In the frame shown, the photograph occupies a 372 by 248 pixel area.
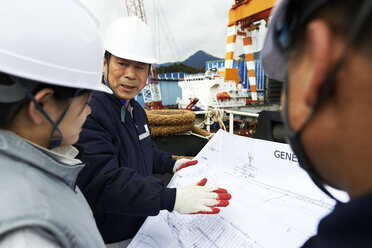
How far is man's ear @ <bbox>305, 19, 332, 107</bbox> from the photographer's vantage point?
271mm

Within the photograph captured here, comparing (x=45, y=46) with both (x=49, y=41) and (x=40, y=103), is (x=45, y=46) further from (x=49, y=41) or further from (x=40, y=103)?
(x=40, y=103)

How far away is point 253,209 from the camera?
0.80m

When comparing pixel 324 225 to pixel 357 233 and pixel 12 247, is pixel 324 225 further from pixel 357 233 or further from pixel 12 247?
pixel 12 247

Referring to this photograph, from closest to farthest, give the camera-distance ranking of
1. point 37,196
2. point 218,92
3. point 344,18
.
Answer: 1. point 344,18
2. point 37,196
3. point 218,92

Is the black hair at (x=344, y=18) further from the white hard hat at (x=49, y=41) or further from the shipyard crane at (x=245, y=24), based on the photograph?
the shipyard crane at (x=245, y=24)

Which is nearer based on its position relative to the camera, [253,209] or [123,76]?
[253,209]

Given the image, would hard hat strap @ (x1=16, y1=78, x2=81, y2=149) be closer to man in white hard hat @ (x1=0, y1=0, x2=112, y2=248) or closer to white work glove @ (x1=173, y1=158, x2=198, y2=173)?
man in white hard hat @ (x1=0, y1=0, x2=112, y2=248)

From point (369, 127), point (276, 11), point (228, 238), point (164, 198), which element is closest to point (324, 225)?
point (369, 127)

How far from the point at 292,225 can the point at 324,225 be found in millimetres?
440

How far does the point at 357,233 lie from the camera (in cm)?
26

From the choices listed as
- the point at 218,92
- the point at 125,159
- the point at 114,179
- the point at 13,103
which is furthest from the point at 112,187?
the point at 218,92

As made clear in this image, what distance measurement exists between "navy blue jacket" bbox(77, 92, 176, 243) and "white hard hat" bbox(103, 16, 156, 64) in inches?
10.7

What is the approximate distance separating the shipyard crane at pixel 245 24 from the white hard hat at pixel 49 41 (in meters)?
7.42

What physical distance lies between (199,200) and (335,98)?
66cm
